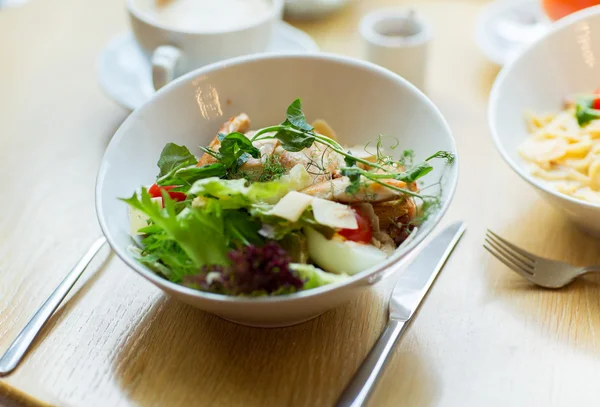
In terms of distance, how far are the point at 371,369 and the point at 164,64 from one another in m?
0.91

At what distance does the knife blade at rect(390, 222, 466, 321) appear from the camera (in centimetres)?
111

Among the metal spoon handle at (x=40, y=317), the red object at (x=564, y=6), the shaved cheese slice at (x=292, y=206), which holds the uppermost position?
the red object at (x=564, y=6)

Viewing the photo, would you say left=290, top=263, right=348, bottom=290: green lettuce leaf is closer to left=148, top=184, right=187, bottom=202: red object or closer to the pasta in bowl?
left=148, top=184, right=187, bottom=202: red object

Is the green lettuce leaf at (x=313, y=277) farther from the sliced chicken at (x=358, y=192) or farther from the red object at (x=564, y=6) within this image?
the red object at (x=564, y=6)

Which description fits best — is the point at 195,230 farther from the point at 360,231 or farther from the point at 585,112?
the point at 585,112

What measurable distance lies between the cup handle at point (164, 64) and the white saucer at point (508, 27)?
2.90 feet

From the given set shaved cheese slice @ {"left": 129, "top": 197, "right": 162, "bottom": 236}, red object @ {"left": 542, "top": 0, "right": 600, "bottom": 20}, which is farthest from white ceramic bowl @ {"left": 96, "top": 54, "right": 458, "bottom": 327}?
red object @ {"left": 542, "top": 0, "right": 600, "bottom": 20}

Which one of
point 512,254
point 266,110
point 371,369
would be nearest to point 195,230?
point 371,369

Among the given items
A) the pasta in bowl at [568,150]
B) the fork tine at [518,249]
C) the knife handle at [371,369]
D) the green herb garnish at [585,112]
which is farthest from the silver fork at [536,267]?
the green herb garnish at [585,112]

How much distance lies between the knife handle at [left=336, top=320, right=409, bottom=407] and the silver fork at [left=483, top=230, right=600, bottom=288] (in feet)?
0.89

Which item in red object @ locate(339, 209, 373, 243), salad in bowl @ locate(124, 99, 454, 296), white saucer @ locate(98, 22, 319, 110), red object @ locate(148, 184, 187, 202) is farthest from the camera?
white saucer @ locate(98, 22, 319, 110)

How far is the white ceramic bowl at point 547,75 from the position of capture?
4.73 ft

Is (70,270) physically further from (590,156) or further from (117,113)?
(590,156)

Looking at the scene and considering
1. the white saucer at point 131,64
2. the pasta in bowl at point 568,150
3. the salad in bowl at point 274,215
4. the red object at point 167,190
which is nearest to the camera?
the salad in bowl at point 274,215
